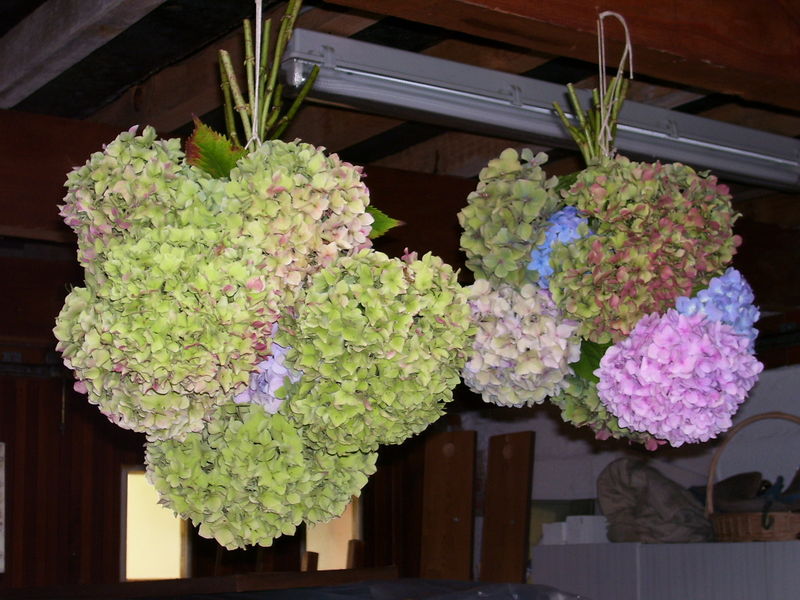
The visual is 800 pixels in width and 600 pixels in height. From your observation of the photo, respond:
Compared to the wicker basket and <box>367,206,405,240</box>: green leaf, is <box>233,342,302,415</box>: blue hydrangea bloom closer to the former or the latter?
<box>367,206,405,240</box>: green leaf

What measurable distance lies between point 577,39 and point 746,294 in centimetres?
79

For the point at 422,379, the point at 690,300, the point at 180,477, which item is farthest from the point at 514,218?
the point at 180,477

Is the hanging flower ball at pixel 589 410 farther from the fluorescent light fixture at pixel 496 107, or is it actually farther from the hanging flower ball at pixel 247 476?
the fluorescent light fixture at pixel 496 107

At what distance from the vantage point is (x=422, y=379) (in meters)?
1.41

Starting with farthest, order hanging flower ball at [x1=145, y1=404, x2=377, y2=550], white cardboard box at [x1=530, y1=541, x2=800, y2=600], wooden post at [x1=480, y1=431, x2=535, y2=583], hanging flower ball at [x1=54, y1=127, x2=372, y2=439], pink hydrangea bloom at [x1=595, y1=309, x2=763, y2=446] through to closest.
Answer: wooden post at [x1=480, y1=431, x2=535, y2=583], white cardboard box at [x1=530, y1=541, x2=800, y2=600], pink hydrangea bloom at [x1=595, y1=309, x2=763, y2=446], hanging flower ball at [x1=145, y1=404, x2=377, y2=550], hanging flower ball at [x1=54, y1=127, x2=372, y2=439]

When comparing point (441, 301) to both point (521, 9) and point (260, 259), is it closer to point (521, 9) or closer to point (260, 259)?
point (260, 259)

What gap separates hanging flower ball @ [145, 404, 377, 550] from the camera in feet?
4.71

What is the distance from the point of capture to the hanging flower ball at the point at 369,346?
4.47 ft

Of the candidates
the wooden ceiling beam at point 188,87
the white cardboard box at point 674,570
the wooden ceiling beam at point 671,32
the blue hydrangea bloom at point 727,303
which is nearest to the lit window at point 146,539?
the white cardboard box at point 674,570

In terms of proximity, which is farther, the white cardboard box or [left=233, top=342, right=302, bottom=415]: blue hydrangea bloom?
the white cardboard box

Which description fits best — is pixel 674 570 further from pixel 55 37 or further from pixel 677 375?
pixel 55 37

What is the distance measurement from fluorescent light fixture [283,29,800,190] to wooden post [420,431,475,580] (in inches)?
142

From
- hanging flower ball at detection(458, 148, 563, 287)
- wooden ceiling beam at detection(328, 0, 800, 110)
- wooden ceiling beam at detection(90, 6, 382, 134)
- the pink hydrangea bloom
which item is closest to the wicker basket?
wooden ceiling beam at detection(328, 0, 800, 110)

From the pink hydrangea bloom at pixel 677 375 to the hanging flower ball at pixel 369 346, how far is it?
Result: 0.39m
